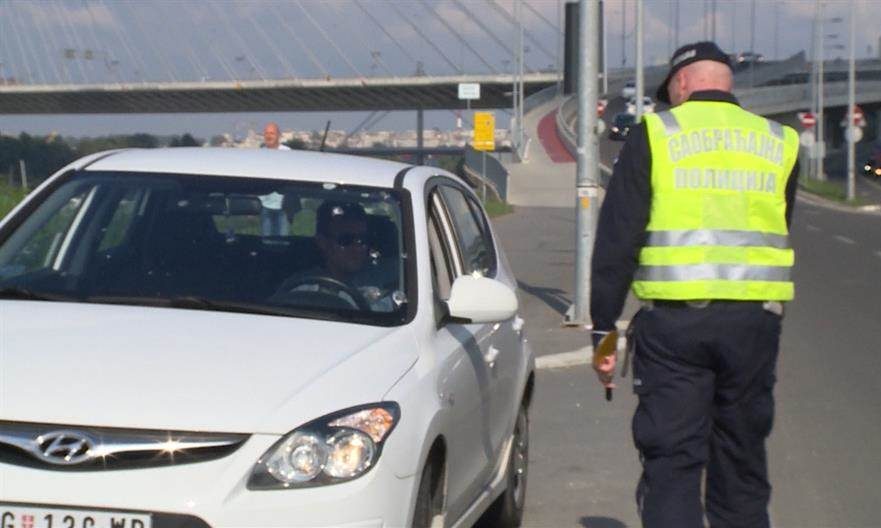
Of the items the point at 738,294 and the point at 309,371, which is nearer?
the point at 309,371

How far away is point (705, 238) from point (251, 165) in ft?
6.14

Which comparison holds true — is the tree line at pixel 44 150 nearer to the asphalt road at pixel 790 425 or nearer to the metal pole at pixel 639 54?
the asphalt road at pixel 790 425

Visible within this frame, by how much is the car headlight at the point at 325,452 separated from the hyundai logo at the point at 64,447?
17.5 inches

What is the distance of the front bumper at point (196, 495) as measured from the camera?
3930 millimetres

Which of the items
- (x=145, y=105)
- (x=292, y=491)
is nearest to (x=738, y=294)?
(x=292, y=491)

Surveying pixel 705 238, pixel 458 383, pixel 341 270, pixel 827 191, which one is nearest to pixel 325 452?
pixel 458 383

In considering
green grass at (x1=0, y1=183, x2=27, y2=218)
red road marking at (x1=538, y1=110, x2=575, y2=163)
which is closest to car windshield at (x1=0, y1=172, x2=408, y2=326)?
green grass at (x1=0, y1=183, x2=27, y2=218)

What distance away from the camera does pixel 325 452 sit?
13.6ft

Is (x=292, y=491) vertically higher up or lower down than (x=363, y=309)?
lower down

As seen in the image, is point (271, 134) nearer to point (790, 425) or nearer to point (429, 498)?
point (790, 425)

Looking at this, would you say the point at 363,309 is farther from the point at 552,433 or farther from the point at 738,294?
the point at 552,433

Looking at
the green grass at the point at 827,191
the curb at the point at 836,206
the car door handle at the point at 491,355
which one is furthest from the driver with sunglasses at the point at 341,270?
the green grass at the point at 827,191

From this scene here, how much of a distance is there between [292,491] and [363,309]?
116cm

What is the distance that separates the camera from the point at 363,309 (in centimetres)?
510
